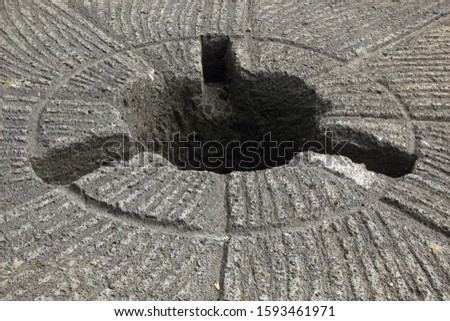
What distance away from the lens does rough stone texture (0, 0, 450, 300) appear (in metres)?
1.95

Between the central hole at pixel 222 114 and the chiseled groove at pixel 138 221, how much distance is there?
2.31ft

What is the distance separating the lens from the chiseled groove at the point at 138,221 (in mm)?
2080

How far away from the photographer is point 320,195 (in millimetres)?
2229

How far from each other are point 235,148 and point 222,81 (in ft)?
1.24

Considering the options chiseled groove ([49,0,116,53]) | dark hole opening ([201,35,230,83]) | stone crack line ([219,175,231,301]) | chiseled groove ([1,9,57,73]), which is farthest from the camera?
dark hole opening ([201,35,230,83])

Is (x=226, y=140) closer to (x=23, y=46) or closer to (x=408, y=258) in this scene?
(x=23, y=46)

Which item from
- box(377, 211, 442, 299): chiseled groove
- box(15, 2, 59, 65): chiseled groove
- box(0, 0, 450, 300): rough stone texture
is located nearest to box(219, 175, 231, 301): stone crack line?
box(0, 0, 450, 300): rough stone texture

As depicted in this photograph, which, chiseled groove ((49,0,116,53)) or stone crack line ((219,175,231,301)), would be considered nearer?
stone crack line ((219,175,231,301))

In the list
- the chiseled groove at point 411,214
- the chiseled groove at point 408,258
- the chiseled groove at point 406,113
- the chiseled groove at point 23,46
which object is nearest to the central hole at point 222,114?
the chiseled groove at point 406,113

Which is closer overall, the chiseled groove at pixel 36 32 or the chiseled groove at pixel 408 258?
the chiseled groove at pixel 408 258

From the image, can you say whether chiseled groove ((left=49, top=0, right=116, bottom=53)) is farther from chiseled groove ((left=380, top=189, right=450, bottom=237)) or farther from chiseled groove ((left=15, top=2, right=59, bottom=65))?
chiseled groove ((left=380, top=189, right=450, bottom=237))

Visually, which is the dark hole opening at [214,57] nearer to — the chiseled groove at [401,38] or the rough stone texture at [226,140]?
the rough stone texture at [226,140]
